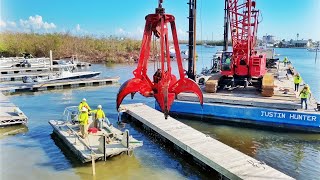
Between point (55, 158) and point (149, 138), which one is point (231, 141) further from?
point (55, 158)

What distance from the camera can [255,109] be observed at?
54.2 feet

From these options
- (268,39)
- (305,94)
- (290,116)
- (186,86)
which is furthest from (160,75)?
(268,39)

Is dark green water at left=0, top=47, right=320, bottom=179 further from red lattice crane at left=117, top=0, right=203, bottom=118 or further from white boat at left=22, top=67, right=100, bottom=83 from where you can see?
white boat at left=22, top=67, right=100, bottom=83

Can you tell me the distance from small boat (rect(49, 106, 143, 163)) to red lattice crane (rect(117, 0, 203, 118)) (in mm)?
4089

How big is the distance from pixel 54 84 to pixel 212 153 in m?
20.8

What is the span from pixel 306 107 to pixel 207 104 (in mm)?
4851

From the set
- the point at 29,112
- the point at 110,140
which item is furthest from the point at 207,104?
the point at 29,112

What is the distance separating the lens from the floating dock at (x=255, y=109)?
15.6 m

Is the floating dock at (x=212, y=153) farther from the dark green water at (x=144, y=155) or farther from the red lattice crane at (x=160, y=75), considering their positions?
the red lattice crane at (x=160, y=75)

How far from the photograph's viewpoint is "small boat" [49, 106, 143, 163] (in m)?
11.3

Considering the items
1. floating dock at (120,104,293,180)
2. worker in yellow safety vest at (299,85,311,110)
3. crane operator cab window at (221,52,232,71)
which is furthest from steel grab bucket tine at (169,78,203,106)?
crane operator cab window at (221,52,232,71)

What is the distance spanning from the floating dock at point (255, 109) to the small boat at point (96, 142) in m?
4.88

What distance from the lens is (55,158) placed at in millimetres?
12484

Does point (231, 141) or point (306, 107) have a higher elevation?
point (306, 107)
